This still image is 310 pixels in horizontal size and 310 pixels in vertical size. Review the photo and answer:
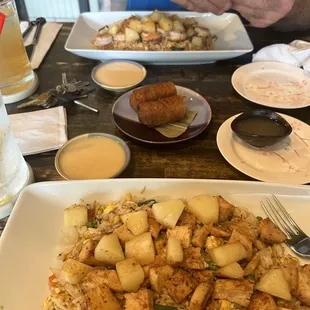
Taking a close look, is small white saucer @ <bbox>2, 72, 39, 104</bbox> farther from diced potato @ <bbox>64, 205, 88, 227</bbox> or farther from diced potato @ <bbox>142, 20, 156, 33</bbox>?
diced potato @ <bbox>64, 205, 88, 227</bbox>

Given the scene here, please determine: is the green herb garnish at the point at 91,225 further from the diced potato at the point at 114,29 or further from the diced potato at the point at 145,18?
the diced potato at the point at 145,18

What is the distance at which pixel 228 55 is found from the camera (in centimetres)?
234

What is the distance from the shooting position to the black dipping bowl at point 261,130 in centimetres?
172

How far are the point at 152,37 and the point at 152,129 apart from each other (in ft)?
2.90

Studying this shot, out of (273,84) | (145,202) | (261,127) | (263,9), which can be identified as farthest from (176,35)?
(145,202)

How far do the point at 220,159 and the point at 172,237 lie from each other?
0.61m

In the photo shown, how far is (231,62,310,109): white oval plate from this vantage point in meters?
2.12

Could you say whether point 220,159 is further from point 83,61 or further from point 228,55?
point 83,61

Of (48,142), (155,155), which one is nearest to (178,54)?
(155,155)

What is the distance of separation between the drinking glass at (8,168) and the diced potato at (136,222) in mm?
494

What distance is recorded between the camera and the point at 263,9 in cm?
232

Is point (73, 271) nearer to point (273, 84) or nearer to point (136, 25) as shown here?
point (273, 84)

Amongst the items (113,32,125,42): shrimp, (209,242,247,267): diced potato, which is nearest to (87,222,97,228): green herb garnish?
(209,242,247,267): diced potato

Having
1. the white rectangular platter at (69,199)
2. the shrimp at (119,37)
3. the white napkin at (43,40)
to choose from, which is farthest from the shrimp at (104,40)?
the white rectangular platter at (69,199)
